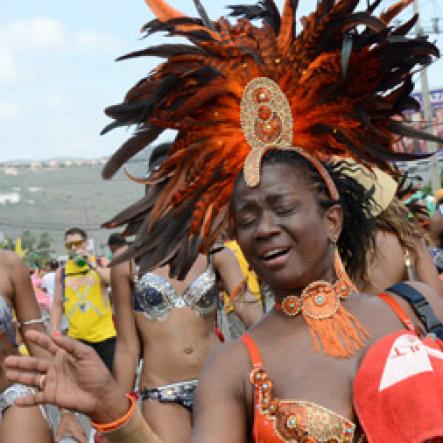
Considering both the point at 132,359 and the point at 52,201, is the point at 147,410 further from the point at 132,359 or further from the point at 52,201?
the point at 52,201

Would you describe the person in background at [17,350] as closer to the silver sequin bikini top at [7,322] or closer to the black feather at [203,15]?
the silver sequin bikini top at [7,322]

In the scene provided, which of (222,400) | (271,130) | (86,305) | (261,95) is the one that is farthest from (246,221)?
(86,305)

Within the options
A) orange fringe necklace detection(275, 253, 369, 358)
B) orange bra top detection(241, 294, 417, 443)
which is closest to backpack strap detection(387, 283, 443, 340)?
orange fringe necklace detection(275, 253, 369, 358)

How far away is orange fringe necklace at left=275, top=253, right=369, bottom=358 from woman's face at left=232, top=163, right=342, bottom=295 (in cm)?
3

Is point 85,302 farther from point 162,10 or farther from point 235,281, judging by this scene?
point 162,10

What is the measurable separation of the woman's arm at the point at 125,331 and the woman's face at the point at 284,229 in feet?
8.60

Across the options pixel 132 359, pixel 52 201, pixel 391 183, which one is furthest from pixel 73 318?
pixel 52 201

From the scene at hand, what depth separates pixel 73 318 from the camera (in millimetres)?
10617

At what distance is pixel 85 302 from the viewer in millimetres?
10734

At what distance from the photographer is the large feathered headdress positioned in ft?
10.8

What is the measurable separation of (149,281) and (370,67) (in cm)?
266

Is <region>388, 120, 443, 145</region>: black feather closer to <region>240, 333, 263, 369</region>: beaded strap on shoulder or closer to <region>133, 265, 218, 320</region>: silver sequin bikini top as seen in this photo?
<region>240, 333, 263, 369</region>: beaded strap on shoulder

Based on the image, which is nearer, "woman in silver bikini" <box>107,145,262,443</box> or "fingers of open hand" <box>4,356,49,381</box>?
"fingers of open hand" <box>4,356,49,381</box>

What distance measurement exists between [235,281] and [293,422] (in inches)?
112
